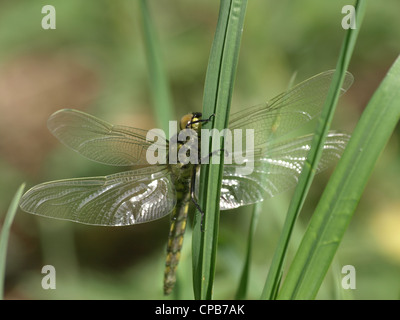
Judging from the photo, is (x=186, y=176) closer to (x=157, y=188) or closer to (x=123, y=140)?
(x=157, y=188)

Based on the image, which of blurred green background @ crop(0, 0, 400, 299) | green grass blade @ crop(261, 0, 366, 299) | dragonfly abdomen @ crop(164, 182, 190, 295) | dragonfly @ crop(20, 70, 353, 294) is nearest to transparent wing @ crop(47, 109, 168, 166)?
dragonfly @ crop(20, 70, 353, 294)

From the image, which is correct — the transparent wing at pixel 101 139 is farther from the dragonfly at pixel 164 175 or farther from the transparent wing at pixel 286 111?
the transparent wing at pixel 286 111

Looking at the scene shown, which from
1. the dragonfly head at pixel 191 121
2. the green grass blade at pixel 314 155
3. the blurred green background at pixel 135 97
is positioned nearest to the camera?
the green grass blade at pixel 314 155

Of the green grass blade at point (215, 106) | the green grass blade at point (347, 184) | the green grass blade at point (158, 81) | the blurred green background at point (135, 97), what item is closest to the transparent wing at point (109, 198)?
the green grass blade at point (158, 81)

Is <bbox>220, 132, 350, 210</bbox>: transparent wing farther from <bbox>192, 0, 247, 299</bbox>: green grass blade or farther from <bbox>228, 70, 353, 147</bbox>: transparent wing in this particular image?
<bbox>192, 0, 247, 299</bbox>: green grass blade

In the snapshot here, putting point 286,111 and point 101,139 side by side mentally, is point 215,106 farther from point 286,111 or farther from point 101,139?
point 101,139

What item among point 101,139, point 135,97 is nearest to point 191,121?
point 101,139
